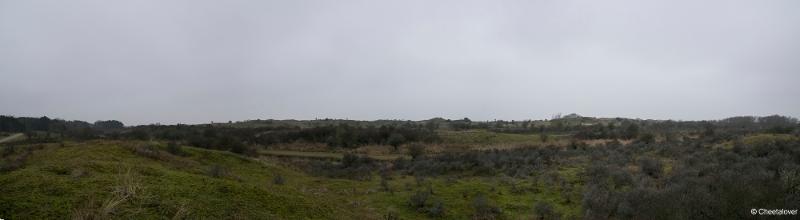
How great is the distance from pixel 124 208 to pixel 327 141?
40.7 m

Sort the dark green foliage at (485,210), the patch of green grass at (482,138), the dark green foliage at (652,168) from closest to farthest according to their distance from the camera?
the dark green foliage at (485,210) < the dark green foliage at (652,168) < the patch of green grass at (482,138)

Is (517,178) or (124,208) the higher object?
(124,208)

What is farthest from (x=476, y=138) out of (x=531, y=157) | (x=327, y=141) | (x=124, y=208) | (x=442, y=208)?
(x=124, y=208)

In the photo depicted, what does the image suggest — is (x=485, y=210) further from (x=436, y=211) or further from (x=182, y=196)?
(x=182, y=196)

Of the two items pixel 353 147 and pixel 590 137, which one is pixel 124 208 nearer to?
pixel 353 147

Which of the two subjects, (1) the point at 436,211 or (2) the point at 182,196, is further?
(1) the point at 436,211

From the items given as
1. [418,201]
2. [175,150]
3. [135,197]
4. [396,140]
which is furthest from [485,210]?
[396,140]

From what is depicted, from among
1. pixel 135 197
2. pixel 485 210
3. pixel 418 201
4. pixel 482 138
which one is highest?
pixel 135 197

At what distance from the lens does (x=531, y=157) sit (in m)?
21.8

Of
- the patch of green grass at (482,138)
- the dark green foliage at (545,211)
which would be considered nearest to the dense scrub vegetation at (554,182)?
the dark green foliage at (545,211)

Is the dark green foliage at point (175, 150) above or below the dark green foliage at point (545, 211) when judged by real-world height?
above

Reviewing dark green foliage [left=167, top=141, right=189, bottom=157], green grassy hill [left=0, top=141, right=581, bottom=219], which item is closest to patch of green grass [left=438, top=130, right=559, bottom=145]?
green grassy hill [left=0, top=141, right=581, bottom=219]

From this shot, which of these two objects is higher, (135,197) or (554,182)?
(135,197)

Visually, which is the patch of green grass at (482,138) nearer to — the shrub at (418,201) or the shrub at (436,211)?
the shrub at (418,201)
